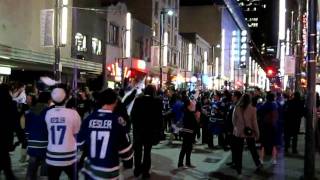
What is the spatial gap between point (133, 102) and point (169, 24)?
169ft

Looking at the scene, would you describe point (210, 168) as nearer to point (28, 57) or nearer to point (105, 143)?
point (105, 143)

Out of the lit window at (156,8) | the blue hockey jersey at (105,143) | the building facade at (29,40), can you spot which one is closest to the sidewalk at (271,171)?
the blue hockey jersey at (105,143)

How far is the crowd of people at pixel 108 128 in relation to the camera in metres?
5.75

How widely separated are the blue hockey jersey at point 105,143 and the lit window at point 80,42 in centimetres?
3062

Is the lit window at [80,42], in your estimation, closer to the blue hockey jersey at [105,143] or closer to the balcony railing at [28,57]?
the balcony railing at [28,57]

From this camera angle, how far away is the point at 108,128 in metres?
5.68

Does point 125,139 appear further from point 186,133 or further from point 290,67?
point 290,67

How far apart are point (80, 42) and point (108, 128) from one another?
104ft

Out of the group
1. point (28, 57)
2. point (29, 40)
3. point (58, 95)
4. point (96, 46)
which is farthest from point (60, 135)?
point (96, 46)

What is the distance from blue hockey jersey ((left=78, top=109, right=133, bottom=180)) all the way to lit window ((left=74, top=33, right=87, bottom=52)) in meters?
30.6

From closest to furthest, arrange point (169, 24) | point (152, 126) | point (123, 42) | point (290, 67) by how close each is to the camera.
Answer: point (152, 126), point (290, 67), point (123, 42), point (169, 24)

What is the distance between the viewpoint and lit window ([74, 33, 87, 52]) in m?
36.1

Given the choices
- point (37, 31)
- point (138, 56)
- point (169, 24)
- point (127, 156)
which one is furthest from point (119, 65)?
point (127, 156)

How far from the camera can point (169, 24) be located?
62.0 m
